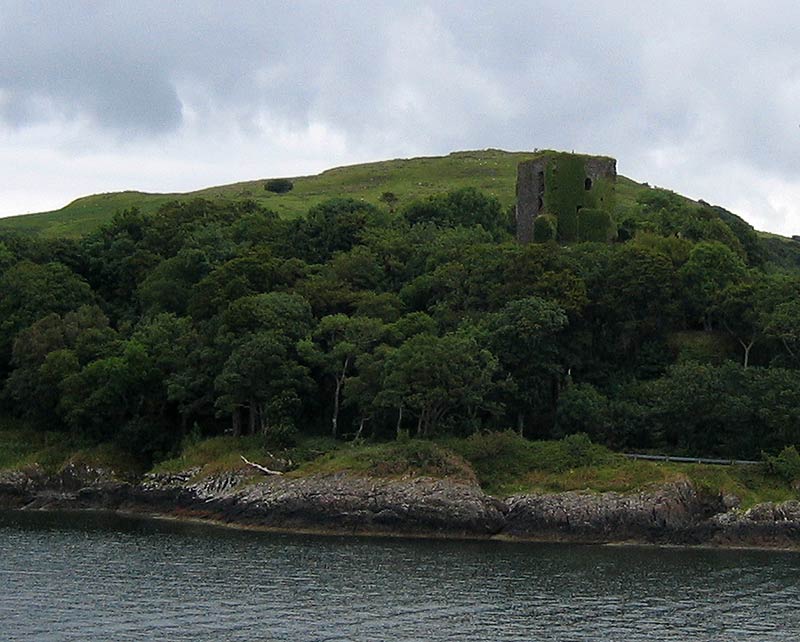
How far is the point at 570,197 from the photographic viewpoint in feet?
310

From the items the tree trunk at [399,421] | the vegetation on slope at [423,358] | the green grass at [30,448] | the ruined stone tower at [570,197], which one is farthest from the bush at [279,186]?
the tree trunk at [399,421]

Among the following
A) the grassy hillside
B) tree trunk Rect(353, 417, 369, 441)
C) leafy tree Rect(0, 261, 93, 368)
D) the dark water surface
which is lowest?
the dark water surface

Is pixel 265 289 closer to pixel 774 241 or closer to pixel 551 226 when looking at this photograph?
pixel 551 226

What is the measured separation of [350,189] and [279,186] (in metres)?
12.6

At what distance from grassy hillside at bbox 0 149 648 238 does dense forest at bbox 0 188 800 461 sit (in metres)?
43.7

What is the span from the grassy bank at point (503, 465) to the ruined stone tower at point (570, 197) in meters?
30.0

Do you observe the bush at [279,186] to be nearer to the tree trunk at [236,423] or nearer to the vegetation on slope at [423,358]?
the vegetation on slope at [423,358]

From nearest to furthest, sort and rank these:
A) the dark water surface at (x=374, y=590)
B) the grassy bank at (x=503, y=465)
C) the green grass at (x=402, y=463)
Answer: the dark water surface at (x=374, y=590) < the grassy bank at (x=503, y=465) < the green grass at (x=402, y=463)

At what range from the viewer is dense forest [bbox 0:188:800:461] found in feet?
226

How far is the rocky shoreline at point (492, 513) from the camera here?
60188 millimetres

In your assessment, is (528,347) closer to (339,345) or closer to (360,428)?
(360,428)

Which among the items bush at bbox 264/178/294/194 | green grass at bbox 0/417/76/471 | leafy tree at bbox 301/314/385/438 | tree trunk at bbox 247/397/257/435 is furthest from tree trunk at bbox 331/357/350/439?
bush at bbox 264/178/294/194

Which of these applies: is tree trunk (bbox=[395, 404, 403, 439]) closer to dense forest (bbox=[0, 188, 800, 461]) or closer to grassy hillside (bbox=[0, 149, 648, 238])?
dense forest (bbox=[0, 188, 800, 461])

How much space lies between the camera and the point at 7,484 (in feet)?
251
